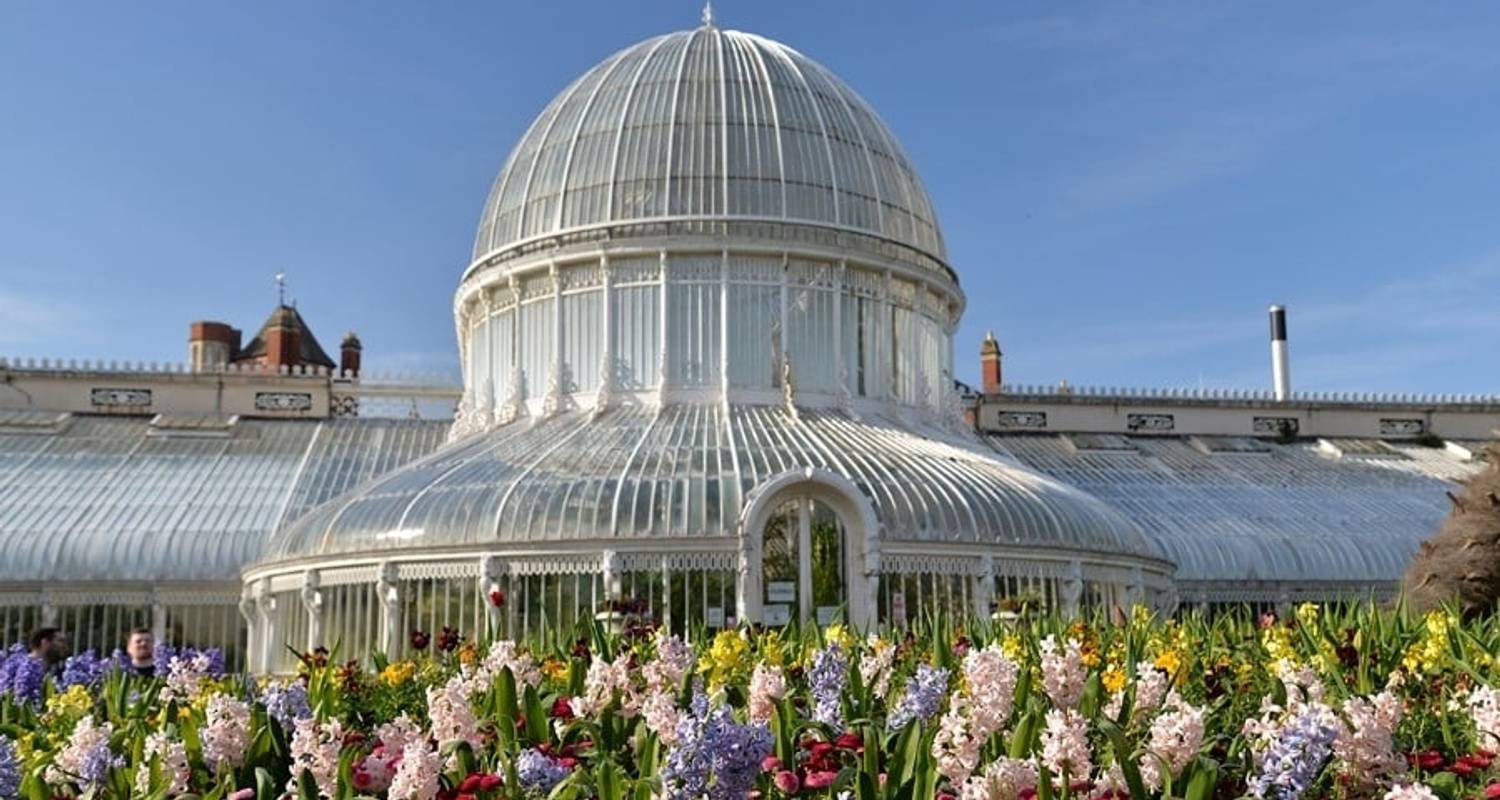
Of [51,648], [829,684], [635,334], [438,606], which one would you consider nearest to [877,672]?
[829,684]

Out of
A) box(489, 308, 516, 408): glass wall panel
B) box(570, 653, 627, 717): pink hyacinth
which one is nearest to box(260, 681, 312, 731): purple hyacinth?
box(570, 653, 627, 717): pink hyacinth

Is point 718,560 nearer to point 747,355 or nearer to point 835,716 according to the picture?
point 747,355

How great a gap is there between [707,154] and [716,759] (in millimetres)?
30695

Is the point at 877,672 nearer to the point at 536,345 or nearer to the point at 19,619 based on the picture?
the point at 536,345

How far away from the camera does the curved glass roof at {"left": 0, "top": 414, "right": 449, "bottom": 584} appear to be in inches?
1296

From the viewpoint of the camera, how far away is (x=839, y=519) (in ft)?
88.0

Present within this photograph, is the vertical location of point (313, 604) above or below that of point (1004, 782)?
below

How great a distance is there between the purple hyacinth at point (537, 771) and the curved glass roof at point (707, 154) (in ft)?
94.8

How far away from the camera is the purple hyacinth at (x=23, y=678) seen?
387 inches

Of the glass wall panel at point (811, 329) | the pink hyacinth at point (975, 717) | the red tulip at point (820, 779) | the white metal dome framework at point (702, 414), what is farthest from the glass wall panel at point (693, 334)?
the red tulip at point (820, 779)

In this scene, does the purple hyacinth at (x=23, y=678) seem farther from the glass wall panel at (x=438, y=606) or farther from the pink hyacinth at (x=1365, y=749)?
the glass wall panel at (x=438, y=606)

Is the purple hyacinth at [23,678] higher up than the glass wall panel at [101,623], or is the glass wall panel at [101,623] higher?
the purple hyacinth at [23,678]

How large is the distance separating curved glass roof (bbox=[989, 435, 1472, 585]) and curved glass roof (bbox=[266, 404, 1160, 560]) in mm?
6506

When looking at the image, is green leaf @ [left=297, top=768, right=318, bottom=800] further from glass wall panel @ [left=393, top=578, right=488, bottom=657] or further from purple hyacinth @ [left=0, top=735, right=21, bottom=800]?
glass wall panel @ [left=393, top=578, right=488, bottom=657]
